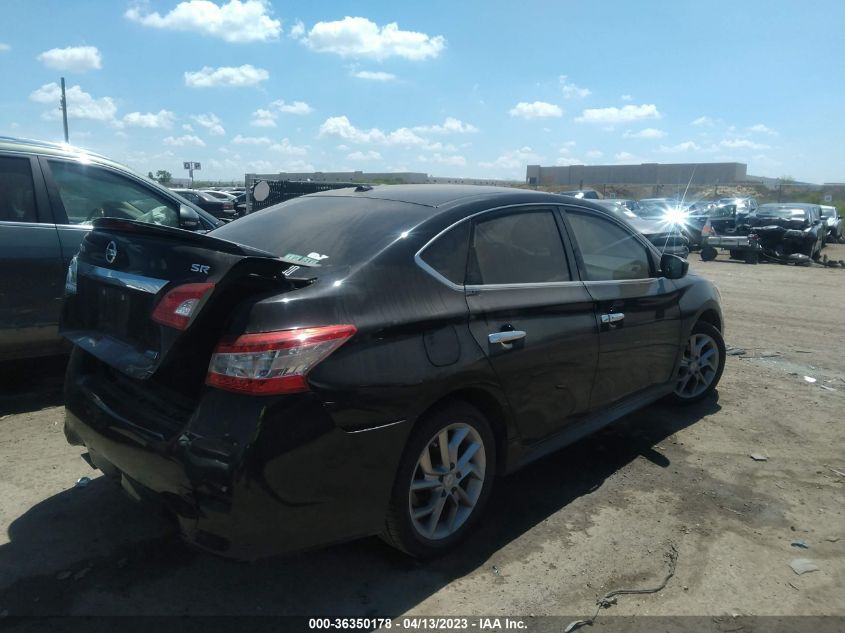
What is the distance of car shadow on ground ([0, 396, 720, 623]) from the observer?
2.65m

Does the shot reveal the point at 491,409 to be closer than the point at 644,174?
Yes

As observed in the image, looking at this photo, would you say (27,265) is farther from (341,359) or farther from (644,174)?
(644,174)

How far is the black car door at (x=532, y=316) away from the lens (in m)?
3.08

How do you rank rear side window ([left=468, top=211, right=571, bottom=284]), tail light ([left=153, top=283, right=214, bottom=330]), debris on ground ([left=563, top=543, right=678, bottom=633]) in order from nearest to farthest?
tail light ([left=153, top=283, right=214, bottom=330])
debris on ground ([left=563, top=543, right=678, bottom=633])
rear side window ([left=468, top=211, right=571, bottom=284])

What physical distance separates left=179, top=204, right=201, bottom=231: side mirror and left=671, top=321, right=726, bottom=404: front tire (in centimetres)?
399

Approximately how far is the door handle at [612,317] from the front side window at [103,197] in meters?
3.45

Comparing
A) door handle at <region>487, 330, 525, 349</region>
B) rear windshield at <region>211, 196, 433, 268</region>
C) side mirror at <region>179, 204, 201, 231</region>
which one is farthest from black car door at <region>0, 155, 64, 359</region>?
door handle at <region>487, 330, 525, 349</region>

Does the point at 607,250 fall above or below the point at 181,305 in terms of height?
above

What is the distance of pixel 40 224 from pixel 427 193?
3014 mm

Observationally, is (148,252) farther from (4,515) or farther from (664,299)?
(664,299)

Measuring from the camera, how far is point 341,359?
2.42 metres

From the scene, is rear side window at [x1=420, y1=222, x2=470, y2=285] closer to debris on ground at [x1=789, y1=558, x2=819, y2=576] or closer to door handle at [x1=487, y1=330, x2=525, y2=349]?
door handle at [x1=487, y1=330, x2=525, y2=349]

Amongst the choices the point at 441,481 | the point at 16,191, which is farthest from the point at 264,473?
the point at 16,191

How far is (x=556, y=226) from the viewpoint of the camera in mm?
3738
